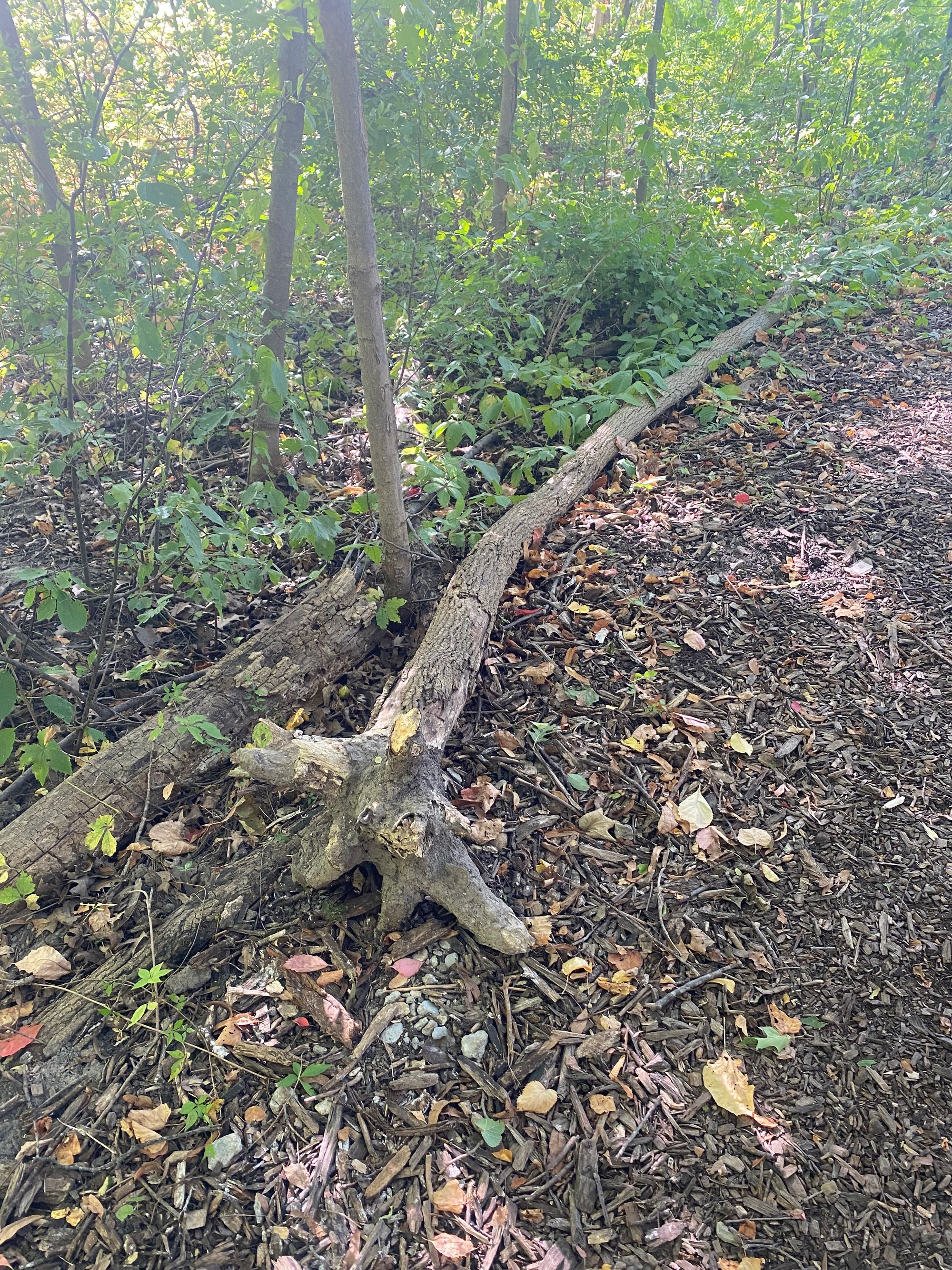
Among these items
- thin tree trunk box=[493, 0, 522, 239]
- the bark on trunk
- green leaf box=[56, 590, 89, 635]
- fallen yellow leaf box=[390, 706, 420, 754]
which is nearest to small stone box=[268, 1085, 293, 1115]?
fallen yellow leaf box=[390, 706, 420, 754]

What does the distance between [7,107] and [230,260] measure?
135cm

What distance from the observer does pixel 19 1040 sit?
1.95 m

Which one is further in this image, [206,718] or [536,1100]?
[206,718]

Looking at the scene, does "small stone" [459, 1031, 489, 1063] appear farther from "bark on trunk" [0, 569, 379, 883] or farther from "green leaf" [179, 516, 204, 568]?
"green leaf" [179, 516, 204, 568]

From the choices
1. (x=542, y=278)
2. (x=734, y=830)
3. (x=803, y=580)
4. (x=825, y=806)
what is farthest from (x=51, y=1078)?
(x=542, y=278)

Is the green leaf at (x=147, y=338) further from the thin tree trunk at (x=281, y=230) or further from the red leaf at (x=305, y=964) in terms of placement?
the red leaf at (x=305, y=964)

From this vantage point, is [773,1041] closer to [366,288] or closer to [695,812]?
Answer: [695,812]

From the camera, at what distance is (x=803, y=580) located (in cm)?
329

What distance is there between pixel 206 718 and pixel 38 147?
279 centimetres

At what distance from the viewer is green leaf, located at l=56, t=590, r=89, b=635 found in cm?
217

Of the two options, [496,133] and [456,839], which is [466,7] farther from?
[456,839]

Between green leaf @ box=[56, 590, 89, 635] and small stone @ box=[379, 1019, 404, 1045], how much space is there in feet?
4.81

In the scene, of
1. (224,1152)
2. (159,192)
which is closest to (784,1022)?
(224,1152)

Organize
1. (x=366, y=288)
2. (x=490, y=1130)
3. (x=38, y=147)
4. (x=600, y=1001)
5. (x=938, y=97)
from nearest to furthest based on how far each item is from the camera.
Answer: (x=490, y=1130), (x=600, y=1001), (x=366, y=288), (x=38, y=147), (x=938, y=97)
